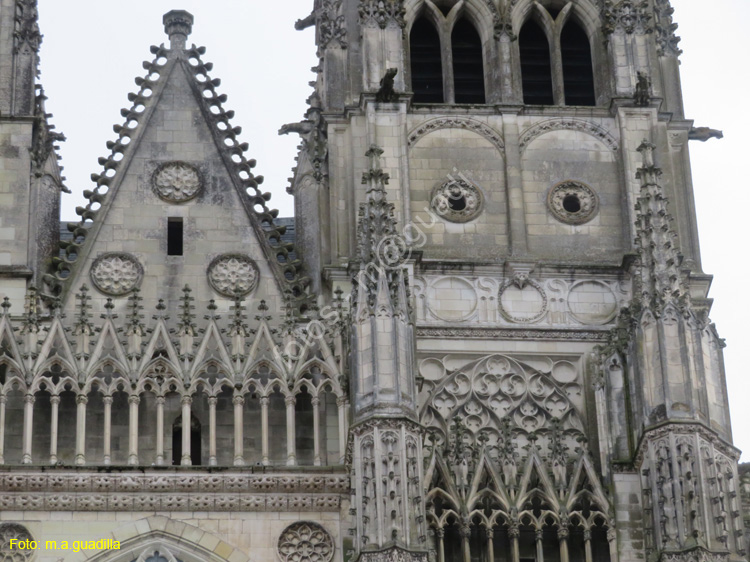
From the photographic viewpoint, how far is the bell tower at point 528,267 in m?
28.6

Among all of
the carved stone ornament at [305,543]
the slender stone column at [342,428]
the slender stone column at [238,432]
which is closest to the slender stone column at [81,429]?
the slender stone column at [238,432]

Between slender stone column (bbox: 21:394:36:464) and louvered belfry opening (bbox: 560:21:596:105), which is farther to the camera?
louvered belfry opening (bbox: 560:21:596:105)

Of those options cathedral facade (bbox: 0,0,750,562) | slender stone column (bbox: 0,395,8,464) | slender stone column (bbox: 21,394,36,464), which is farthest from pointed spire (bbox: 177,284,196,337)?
slender stone column (bbox: 0,395,8,464)

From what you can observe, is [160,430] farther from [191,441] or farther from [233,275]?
[233,275]

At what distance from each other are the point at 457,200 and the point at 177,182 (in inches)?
131

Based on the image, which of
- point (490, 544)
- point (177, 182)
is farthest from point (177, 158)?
point (490, 544)

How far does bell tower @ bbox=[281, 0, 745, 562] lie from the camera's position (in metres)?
28.6

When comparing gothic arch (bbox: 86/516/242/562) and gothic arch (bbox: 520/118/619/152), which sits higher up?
gothic arch (bbox: 520/118/619/152)

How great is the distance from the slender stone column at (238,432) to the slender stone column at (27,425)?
7.32ft

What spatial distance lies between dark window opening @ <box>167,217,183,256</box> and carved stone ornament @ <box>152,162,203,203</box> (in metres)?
0.26

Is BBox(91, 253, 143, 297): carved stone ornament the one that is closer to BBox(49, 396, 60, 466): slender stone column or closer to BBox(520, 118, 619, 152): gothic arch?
BBox(49, 396, 60, 466): slender stone column

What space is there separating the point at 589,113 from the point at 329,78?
3.19m

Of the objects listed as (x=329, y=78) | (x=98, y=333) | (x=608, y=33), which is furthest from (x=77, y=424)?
(x=608, y=33)

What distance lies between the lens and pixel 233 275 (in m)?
30.6
